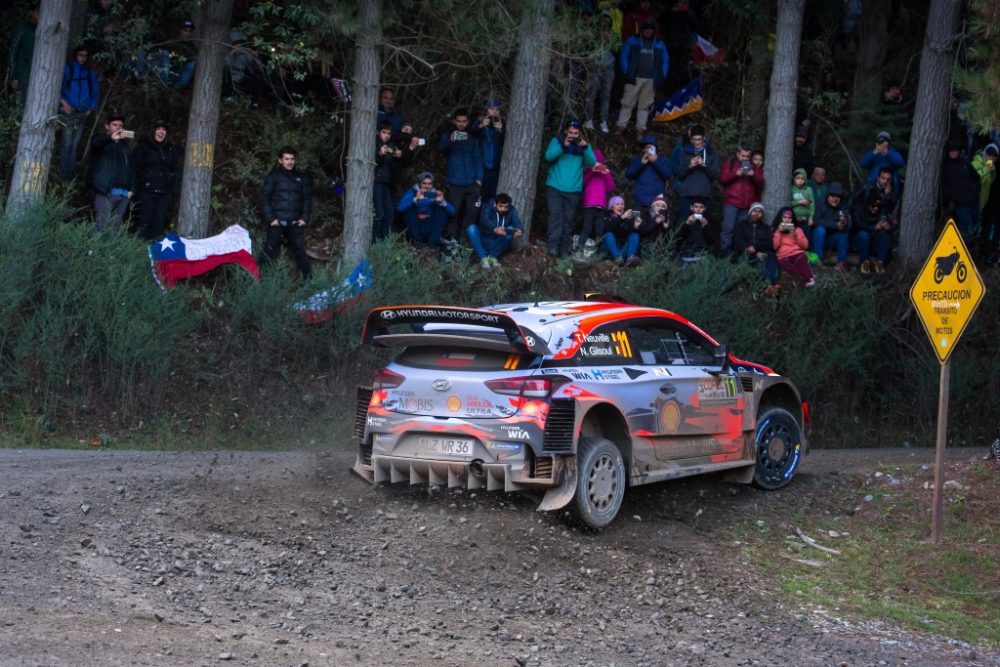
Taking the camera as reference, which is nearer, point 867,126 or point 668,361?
point 668,361

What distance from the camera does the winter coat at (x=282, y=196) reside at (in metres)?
17.7

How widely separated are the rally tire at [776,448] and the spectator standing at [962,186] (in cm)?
1072

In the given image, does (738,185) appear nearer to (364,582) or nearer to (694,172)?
(694,172)

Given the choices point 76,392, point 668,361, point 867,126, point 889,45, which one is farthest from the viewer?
point 889,45

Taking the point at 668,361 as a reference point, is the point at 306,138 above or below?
above

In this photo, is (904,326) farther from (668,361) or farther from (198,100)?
(198,100)

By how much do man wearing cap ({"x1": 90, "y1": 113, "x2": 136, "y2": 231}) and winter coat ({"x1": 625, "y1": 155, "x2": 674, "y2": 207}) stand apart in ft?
25.5

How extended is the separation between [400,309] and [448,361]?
24.6 inches

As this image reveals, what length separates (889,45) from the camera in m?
27.4

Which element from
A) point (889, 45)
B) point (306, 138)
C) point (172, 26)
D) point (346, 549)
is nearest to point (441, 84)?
point (306, 138)

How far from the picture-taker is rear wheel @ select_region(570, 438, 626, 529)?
10267 millimetres

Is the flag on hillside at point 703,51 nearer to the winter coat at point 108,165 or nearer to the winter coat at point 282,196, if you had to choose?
the winter coat at point 282,196

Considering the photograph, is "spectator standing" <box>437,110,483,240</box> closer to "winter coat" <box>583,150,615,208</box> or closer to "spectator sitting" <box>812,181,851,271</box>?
"winter coat" <box>583,150,615,208</box>

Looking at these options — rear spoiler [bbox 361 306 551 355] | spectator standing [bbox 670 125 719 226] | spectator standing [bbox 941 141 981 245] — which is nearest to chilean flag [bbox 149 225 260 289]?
rear spoiler [bbox 361 306 551 355]
